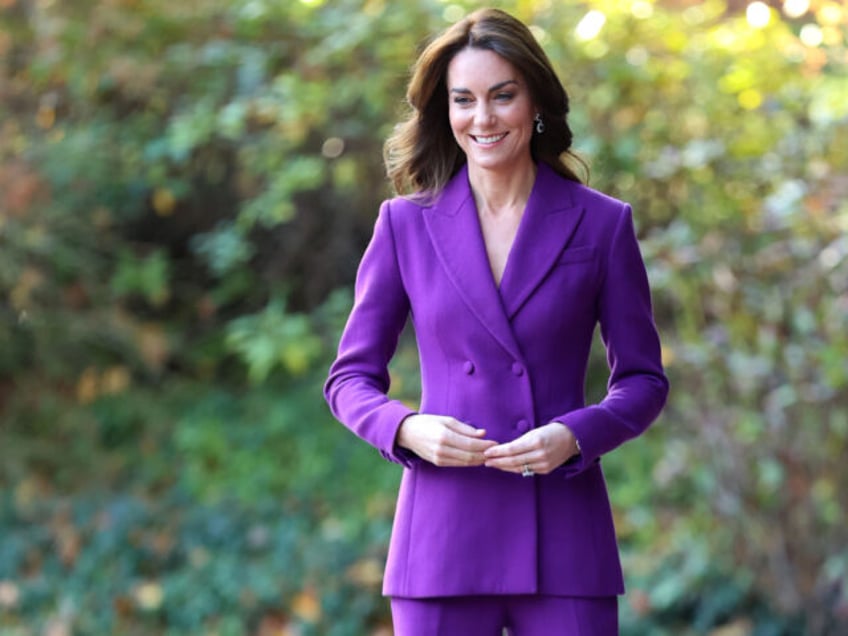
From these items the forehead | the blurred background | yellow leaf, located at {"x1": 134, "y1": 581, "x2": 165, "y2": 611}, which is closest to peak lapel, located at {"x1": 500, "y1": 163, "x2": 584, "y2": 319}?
the forehead

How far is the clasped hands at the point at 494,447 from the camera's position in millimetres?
2525

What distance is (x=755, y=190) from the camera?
5566 millimetres

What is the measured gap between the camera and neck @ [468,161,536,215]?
2783 mm

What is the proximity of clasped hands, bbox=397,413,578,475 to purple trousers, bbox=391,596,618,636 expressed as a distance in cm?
26

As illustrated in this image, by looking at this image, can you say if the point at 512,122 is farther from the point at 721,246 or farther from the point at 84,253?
the point at 84,253

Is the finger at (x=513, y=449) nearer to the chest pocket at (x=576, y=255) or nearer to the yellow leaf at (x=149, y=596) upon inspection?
the chest pocket at (x=576, y=255)

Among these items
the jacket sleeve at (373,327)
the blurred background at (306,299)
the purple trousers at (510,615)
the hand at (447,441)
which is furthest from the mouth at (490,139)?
the blurred background at (306,299)

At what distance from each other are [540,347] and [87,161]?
488 centimetres

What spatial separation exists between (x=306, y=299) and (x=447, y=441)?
17.2 ft

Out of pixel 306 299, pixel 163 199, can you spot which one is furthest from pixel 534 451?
pixel 306 299

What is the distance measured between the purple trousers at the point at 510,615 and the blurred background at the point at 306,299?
2210 millimetres

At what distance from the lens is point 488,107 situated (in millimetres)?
2684

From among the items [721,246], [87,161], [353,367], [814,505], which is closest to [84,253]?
[87,161]

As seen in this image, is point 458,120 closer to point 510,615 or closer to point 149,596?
point 510,615
